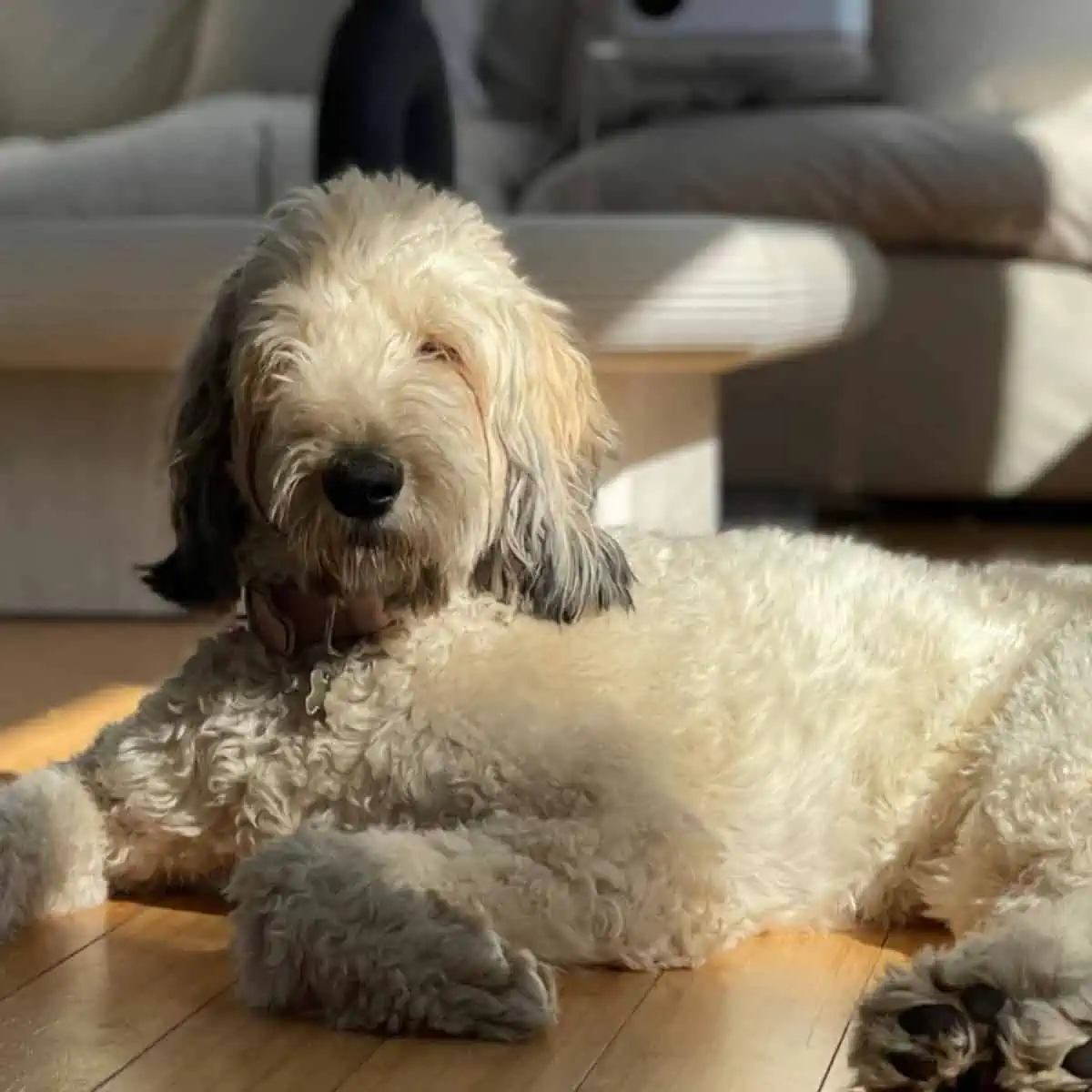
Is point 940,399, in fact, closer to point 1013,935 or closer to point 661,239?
point 661,239

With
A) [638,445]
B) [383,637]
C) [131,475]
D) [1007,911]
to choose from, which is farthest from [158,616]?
[1007,911]

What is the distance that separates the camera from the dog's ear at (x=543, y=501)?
2168 mm

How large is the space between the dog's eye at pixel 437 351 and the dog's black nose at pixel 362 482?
0.58 ft

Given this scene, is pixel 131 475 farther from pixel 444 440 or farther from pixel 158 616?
pixel 444 440

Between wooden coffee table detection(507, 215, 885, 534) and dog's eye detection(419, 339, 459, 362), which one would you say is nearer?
dog's eye detection(419, 339, 459, 362)

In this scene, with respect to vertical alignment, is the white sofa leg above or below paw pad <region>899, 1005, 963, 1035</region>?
below

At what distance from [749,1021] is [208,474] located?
831 millimetres

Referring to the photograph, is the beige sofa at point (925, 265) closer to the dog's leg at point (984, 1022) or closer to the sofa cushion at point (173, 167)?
the sofa cushion at point (173, 167)

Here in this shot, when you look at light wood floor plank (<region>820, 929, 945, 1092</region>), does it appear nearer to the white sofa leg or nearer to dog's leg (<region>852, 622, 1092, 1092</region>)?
dog's leg (<region>852, 622, 1092, 1092</region>)

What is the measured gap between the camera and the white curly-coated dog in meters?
1.94

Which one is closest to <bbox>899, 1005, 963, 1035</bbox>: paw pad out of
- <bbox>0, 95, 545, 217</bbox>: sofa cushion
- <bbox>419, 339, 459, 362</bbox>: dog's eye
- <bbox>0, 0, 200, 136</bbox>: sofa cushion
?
<bbox>419, 339, 459, 362</bbox>: dog's eye

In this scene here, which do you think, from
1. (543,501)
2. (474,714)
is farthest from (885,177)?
(474,714)

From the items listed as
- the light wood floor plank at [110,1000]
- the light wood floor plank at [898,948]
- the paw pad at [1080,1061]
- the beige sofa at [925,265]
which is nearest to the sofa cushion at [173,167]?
the beige sofa at [925,265]

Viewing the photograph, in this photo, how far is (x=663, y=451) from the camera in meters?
4.23
